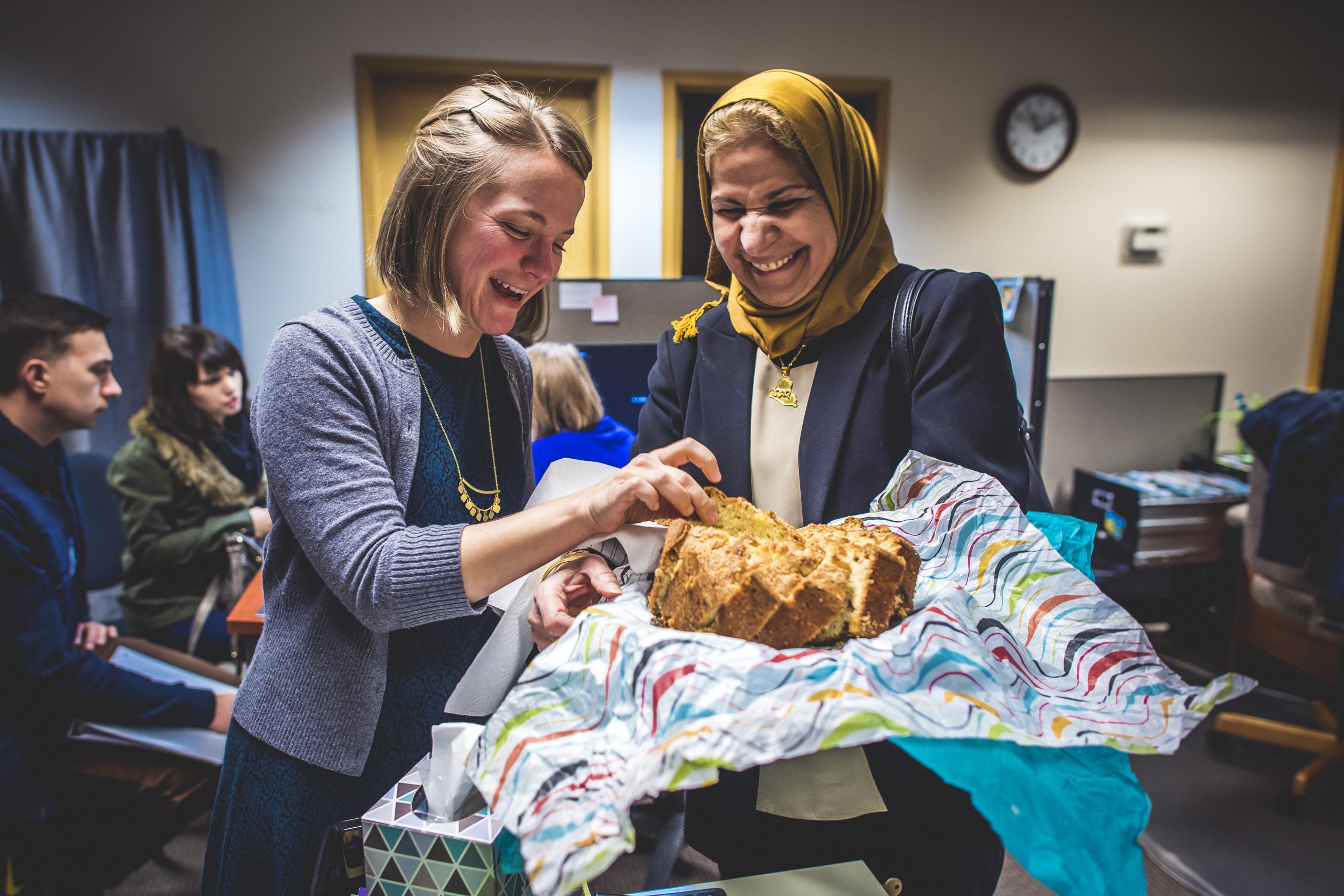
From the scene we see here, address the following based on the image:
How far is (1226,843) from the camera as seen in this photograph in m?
2.24

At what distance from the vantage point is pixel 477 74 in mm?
3447

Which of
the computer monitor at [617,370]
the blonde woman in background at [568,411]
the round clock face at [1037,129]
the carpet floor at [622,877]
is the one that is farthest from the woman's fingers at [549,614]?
the round clock face at [1037,129]

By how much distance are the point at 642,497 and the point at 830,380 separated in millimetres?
319

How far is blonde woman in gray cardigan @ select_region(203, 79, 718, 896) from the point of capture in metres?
0.79

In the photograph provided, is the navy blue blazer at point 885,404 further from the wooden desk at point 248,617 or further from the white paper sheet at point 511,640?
the wooden desk at point 248,617

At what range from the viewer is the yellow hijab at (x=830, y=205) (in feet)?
2.96

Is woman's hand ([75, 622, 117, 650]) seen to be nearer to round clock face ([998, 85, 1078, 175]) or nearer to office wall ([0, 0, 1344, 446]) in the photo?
office wall ([0, 0, 1344, 446])

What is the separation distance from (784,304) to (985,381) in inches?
10.4

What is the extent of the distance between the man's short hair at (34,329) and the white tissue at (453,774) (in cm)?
183

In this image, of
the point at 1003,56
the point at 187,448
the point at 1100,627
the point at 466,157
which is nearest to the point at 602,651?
the point at 1100,627

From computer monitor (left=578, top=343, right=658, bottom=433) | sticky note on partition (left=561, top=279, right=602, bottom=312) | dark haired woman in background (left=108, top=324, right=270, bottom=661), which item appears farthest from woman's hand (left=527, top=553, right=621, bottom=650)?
sticky note on partition (left=561, top=279, right=602, bottom=312)

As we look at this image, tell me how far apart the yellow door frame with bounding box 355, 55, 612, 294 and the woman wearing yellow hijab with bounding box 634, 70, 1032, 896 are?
271cm

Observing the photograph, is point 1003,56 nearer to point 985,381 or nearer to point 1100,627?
point 985,381

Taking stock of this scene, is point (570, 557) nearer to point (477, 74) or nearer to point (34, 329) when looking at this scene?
point (34, 329)
